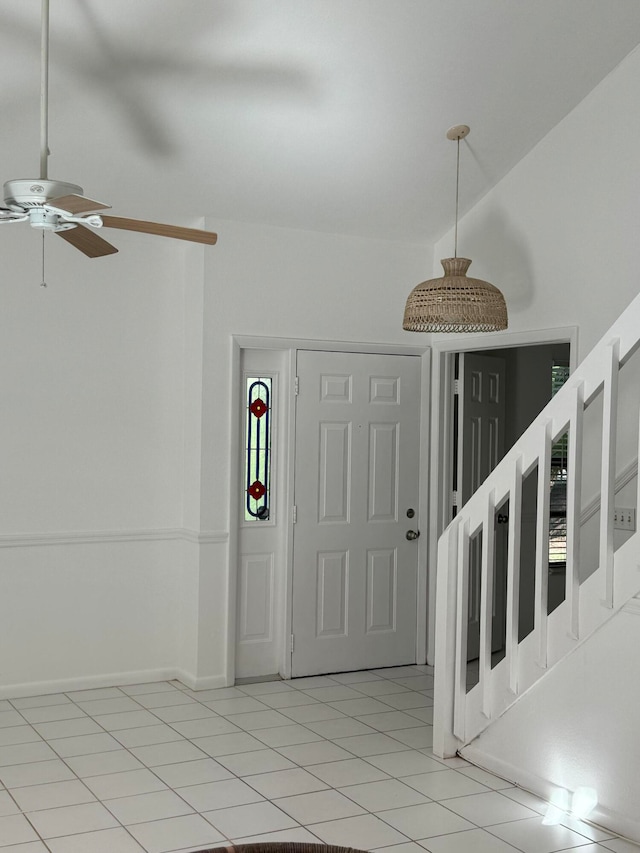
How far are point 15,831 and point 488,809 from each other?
1799mm

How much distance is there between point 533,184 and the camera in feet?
16.9

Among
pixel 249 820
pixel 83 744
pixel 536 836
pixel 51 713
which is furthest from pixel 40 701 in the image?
pixel 536 836

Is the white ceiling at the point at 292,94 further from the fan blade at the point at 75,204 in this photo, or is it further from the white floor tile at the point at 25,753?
the white floor tile at the point at 25,753

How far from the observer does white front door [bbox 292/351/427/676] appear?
5676mm

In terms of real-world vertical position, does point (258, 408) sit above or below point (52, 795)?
above

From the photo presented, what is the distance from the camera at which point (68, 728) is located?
4629 mm

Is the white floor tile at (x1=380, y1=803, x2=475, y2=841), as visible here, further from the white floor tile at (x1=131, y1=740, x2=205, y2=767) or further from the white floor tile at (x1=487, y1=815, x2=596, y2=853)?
the white floor tile at (x1=131, y1=740, x2=205, y2=767)

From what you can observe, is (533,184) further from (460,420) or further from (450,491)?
(450,491)

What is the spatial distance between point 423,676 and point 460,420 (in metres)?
1.61

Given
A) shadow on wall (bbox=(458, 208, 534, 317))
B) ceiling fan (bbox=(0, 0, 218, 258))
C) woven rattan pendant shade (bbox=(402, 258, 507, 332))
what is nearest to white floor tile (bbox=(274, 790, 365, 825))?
ceiling fan (bbox=(0, 0, 218, 258))

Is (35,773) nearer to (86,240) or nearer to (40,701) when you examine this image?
(40,701)

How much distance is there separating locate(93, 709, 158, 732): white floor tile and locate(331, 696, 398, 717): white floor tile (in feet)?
3.28

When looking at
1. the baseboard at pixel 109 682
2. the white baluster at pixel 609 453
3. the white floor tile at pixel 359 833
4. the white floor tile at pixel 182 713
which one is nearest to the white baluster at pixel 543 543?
the white baluster at pixel 609 453

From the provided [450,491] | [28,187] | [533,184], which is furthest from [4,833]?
[533,184]
